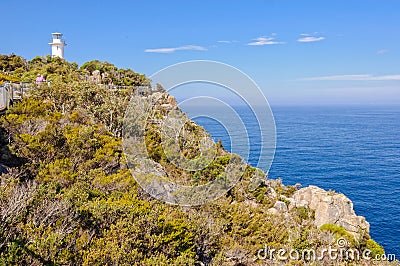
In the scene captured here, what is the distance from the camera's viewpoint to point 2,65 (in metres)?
33.5

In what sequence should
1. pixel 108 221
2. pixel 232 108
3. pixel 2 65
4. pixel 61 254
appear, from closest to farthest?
pixel 61 254
pixel 108 221
pixel 232 108
pixel 2 65

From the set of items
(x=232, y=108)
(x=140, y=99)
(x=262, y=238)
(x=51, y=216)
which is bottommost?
(x=262, y=238)

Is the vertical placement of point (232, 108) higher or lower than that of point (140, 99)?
lower

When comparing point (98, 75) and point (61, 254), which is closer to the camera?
point (61, 254)

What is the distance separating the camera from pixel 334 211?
21328 mm

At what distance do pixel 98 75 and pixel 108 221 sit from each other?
93.8 feet

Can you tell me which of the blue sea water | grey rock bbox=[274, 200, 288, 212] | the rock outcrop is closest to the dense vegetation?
grey rock bbox=[274, 200, 288, 212]

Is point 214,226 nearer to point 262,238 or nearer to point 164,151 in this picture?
point 262,238

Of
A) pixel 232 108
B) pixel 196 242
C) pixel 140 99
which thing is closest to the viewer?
pixel 196 242

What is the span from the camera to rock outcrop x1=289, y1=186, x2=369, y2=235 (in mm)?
20750

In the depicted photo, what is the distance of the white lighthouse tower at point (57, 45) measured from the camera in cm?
4312

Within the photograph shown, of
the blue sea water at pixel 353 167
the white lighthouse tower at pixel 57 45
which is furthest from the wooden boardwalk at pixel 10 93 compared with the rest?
the white lighthouse tower at pixel 57 45

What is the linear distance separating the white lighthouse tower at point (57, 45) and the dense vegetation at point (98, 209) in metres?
→ 22.6

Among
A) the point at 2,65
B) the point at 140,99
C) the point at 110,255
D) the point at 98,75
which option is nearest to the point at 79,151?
the point at 110,255
